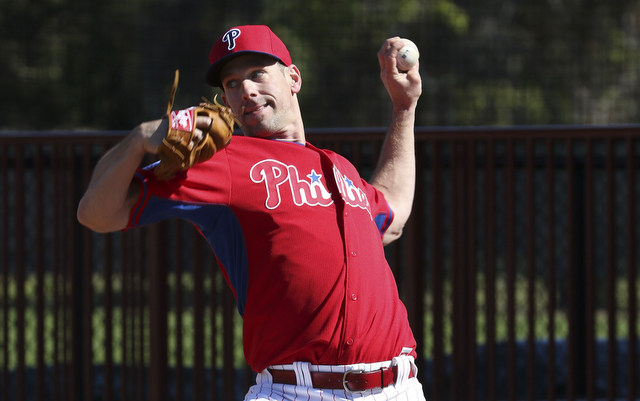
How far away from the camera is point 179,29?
11.4 metres

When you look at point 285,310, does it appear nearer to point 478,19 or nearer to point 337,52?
point 337,52

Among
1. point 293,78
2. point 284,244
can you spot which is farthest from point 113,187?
point 293,78

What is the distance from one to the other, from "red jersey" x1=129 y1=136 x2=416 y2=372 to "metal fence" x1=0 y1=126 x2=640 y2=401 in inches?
90.1

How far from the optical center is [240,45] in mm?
2334

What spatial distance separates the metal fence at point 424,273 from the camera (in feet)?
14.8

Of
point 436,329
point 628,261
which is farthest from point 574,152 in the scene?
point 436,329

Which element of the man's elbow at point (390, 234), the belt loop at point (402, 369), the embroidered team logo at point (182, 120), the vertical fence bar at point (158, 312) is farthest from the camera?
the vertical fence bar at point (158, 312)

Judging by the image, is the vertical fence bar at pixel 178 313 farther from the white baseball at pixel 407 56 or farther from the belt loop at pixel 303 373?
the belt loop at pixel 303 373

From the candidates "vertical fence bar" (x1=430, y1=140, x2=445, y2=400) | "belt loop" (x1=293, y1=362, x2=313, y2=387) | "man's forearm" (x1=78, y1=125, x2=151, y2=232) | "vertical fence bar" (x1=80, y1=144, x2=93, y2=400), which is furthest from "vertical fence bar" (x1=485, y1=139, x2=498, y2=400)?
"man's forearm" (x1=78, y1=125, x2=151, y2=232)

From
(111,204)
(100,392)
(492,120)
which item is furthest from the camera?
(492,120)

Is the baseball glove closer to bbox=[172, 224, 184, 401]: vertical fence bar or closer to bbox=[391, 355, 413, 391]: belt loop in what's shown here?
bbox=[391, 355, 413, 391]: belt loop

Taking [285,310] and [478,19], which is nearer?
[285,310]

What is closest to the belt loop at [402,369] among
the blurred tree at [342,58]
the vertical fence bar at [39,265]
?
the vertical fence bar at [39,265]

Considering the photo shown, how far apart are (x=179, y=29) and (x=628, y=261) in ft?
26.6
